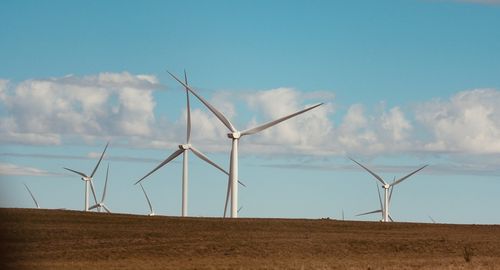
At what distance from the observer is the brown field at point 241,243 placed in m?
49.3

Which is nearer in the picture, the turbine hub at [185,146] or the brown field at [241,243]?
the brown field at [241,243]

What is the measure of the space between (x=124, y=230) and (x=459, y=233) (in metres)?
31.6

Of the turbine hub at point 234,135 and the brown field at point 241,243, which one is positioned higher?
the turbine hub at point 234,135

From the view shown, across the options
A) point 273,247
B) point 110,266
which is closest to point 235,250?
point 273,247

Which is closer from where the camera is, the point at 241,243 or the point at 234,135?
the point at 241,243

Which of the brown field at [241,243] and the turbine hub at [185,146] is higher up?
the turbine hub at [185,146]

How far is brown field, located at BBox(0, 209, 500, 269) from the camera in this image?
49312 millimetres

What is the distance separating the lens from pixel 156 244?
60.7m

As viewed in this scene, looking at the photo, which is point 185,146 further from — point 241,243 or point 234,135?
point 241,243

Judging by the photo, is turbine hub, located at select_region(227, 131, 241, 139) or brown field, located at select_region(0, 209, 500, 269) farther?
turbine hub, located at select_region(227, 131, 241, 139)

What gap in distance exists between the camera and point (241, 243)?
205ft

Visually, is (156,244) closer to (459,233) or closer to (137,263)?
(137,263)

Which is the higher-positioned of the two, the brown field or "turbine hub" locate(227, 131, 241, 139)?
"turbine hub" locate(227, 131, 241, 139)

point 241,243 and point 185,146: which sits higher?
point 185,146
